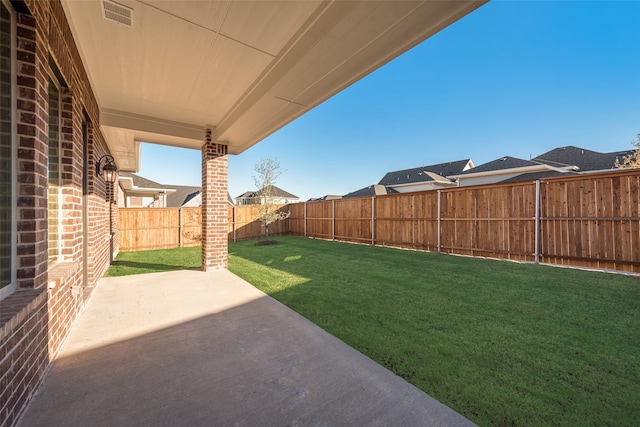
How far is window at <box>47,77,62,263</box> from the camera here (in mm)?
2629

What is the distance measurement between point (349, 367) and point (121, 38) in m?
4.07

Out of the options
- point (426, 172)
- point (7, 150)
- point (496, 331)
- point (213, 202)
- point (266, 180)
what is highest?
point (426, 172)

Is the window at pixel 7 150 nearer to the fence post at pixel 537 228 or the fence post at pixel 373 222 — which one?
the fence post at pixel 537 228

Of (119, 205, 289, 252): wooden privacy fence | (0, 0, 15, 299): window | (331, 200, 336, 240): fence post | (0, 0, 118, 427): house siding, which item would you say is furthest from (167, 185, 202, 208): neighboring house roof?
(0, 0, 15, 299): window

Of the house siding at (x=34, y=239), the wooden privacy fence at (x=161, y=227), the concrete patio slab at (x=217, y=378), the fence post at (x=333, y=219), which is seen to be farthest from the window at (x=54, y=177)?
the fence post at (x=333, y=219)

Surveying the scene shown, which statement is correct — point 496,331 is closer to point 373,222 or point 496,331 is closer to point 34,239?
point 34,239

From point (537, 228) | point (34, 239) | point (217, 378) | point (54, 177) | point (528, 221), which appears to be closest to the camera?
point (34, 239)

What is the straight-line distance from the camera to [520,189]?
686 centimetres

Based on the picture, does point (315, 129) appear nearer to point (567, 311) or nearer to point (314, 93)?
point (314, 93)

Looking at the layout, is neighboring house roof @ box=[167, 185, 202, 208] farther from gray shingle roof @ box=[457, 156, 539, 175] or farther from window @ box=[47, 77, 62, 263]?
window @ box=[47, 77, 62, 263]

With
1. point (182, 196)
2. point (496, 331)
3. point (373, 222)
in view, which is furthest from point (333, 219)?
point (182, 196)

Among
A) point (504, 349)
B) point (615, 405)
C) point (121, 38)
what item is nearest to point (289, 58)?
point (121, 38)

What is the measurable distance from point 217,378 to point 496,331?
292cm

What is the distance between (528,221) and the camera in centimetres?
670
